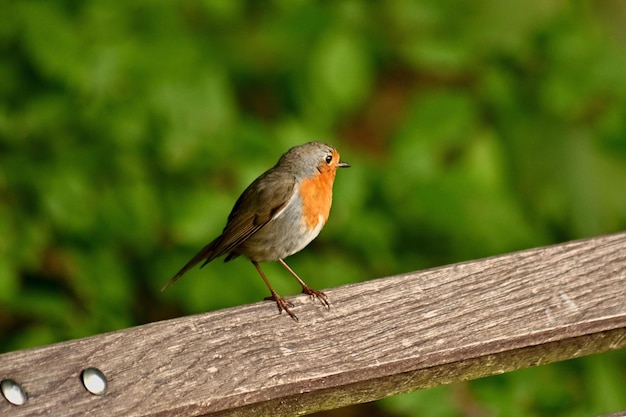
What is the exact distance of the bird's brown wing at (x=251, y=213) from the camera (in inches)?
116

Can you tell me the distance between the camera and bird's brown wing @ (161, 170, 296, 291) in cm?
294

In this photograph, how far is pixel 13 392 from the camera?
1.87m

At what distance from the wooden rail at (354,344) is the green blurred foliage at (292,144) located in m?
1.38

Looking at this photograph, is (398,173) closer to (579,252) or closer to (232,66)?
(232,66)

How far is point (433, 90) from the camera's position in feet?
15.1

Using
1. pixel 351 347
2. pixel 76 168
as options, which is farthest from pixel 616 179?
pixel 351 347

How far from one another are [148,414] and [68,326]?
5.98 ft

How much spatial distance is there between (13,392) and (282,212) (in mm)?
1289

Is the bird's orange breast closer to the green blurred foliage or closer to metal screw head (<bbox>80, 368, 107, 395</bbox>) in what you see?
the green blurred foliage

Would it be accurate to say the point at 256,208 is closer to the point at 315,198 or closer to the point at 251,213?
the point at 251,213

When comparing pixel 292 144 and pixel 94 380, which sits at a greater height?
pixel 292 144

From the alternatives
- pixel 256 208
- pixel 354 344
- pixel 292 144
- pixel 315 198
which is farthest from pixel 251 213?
pixel 292 144

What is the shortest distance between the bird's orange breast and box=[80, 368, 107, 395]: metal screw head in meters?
1.17

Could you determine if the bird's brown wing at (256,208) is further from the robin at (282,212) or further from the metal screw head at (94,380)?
the metal screw head at (94,380)
